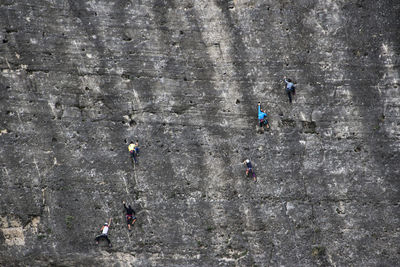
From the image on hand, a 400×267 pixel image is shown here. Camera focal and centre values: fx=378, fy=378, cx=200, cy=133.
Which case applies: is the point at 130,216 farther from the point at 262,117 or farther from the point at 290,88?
the point at 290,88

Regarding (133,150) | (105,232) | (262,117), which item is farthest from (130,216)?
(262,117)

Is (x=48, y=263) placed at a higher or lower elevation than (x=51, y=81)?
lower

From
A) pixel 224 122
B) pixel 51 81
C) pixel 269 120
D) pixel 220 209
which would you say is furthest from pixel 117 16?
pixel 220 209

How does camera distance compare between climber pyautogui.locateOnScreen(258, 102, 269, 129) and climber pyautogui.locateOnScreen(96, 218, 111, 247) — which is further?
climber pyautogui.locateOnScreen(96, 218, 111, 247)

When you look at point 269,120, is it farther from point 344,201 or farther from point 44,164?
point 44,164

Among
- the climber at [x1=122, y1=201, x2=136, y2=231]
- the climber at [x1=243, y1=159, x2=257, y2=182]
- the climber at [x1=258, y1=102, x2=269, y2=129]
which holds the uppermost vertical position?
the climber at [x1=258, y1=102, x2=269, y2=129]

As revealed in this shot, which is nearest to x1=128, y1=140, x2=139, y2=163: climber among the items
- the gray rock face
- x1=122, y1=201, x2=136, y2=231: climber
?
the gray rock face

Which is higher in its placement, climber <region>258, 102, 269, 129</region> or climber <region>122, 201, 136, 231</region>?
climber <region>258, 102, 269, 129</region>

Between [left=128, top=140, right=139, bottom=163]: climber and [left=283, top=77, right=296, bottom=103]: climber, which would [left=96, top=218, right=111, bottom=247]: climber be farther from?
[left=283, top=77, right=296, bottom=103]: climber

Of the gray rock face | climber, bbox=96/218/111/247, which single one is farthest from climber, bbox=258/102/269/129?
climber, bbox=96/218/111/247
